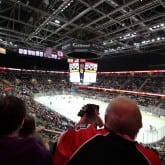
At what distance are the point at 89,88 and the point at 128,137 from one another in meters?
38.0

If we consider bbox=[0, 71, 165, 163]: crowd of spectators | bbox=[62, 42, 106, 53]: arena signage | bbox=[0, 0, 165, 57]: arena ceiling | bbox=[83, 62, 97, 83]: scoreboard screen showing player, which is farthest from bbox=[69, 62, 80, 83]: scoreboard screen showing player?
bbox=[0, 71, 165, 163]: crowd of spectators

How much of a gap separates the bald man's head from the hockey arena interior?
1.58 m

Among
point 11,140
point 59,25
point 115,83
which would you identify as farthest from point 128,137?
point 115,83

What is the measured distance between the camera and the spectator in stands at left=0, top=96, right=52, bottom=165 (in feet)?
3.48

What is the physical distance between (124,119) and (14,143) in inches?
23.8

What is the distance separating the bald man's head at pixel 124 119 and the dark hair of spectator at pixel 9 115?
0.52 metres

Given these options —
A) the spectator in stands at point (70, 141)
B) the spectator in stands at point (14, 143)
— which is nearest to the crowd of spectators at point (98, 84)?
the spectator in stands at point (70, 141)

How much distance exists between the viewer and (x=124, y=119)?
1163 millimetres

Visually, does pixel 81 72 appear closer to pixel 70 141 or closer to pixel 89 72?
pixel 89 72

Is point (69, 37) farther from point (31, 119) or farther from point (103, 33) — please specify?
point (31, 119)

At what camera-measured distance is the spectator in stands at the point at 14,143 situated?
1.06 metres

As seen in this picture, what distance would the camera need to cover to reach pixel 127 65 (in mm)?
31859

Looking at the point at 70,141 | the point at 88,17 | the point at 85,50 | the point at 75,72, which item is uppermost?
the point at 88,17

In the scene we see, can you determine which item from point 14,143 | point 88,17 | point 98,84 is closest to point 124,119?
point 14,143
